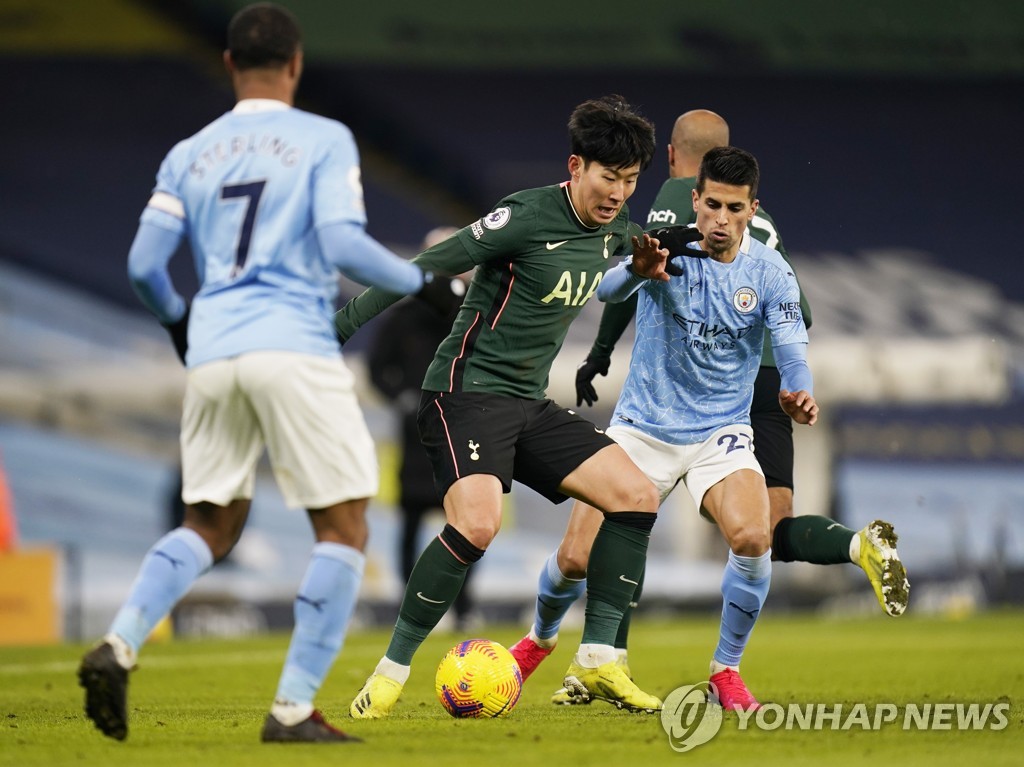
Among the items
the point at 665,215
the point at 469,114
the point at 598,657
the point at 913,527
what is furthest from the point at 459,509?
the point at 469,114

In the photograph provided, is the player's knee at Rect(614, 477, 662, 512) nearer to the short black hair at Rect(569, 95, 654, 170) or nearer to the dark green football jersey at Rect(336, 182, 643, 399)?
the dark green football jersey at Rect(336, 182, 643, 399)

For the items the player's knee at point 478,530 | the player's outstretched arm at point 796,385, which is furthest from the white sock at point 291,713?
the player's outstretched arm at point 796,385

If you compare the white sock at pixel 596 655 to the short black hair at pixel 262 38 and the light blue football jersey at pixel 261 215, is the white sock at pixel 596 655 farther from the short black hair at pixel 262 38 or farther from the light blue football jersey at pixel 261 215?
the short black hair at pixel 262 38

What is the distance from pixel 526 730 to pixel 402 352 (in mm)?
6169

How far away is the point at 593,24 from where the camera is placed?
18266 mm

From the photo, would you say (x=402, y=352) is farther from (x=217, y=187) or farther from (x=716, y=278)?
(x=217, y=187)

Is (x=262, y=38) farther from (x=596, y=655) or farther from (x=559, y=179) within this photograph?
(x=559, y=179)

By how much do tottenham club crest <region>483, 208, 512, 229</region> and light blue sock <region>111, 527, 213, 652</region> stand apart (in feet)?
5.46

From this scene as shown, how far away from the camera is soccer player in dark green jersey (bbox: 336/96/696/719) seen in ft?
16.8

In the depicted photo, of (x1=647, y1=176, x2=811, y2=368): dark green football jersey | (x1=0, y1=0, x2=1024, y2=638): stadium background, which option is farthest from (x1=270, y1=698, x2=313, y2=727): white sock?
(x1=0, y1=0, x2=1024, y2=638): stadium background

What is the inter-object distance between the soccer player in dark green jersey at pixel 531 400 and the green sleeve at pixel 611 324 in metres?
0.49

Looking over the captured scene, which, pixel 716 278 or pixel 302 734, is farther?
pixel 716 278

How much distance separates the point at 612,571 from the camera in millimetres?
5320

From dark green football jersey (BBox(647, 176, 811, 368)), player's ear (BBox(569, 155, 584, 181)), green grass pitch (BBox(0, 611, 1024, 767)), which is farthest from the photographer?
dark green football jersey (BBox(647, 176, 811, 368))
